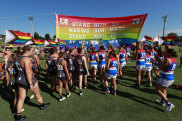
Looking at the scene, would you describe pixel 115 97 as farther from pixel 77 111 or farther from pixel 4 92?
pixel 4 92

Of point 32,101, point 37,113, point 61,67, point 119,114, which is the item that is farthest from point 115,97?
point 32,101

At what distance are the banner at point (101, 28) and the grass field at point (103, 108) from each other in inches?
165

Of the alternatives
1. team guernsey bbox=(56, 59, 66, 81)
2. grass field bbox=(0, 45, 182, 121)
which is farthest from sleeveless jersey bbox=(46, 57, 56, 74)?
grass field bbox=(0, 45, 182, 121)

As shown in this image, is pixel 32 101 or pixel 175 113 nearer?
pixel 175 113

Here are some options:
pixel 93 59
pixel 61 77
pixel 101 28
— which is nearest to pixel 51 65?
pixel 61 77

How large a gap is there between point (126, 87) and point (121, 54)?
92.0 inches

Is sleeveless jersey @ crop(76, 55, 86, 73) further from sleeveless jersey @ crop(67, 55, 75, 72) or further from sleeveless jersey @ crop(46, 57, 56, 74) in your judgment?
sleeveless jersey @ crop(46, 57, 56, 74)

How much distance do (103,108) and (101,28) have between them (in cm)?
601

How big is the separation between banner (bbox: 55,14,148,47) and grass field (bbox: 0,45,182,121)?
4.20m

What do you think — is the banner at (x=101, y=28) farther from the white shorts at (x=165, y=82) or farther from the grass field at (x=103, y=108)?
the white shorts at (x=165, y=82)

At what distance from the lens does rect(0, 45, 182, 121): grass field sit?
10.00ft

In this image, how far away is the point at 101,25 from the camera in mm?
7531

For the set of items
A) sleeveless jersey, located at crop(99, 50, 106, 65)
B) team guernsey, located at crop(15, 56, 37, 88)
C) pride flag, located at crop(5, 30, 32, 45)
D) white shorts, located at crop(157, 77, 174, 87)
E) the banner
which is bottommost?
white shorts, located at crop(157, 77, 174, 87)

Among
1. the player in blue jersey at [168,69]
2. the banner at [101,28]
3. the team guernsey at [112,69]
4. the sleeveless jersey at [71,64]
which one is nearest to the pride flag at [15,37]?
the banner at [101,28]
